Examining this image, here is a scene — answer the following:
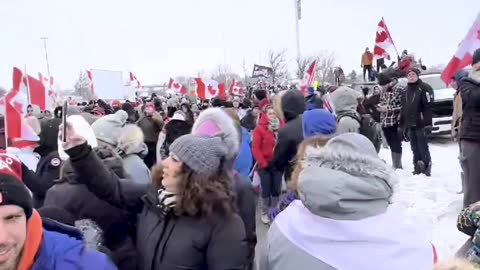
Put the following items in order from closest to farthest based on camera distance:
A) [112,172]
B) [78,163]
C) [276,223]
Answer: [276,223] < [78,163] < [112,172]

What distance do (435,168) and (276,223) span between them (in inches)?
372

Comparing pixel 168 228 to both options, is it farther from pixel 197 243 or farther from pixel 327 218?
pixel 327 218

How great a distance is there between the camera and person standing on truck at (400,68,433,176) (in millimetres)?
9648

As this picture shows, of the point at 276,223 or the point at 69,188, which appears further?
the point at 69,188

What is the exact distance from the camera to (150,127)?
416 inches

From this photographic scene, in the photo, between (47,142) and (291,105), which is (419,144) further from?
(47,142)

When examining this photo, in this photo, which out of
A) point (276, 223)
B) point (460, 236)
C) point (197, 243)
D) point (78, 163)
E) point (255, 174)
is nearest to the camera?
point (276, 223)

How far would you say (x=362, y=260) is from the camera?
2076 mm

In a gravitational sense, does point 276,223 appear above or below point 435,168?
above

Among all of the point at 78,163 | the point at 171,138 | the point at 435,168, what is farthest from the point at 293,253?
the point at 435,168

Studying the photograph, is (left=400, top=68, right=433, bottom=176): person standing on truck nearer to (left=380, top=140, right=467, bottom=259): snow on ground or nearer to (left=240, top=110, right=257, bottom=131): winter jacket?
(left=380, top=140, right=467, bottom=259): snow on ground

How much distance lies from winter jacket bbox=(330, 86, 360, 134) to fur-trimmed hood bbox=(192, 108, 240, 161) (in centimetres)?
256

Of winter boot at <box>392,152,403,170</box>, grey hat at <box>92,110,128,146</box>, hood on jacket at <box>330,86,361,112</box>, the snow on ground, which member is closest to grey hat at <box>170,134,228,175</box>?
grey hat at <box>92,110,128,146</box>

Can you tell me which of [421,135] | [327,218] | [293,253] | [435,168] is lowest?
[435,168]
